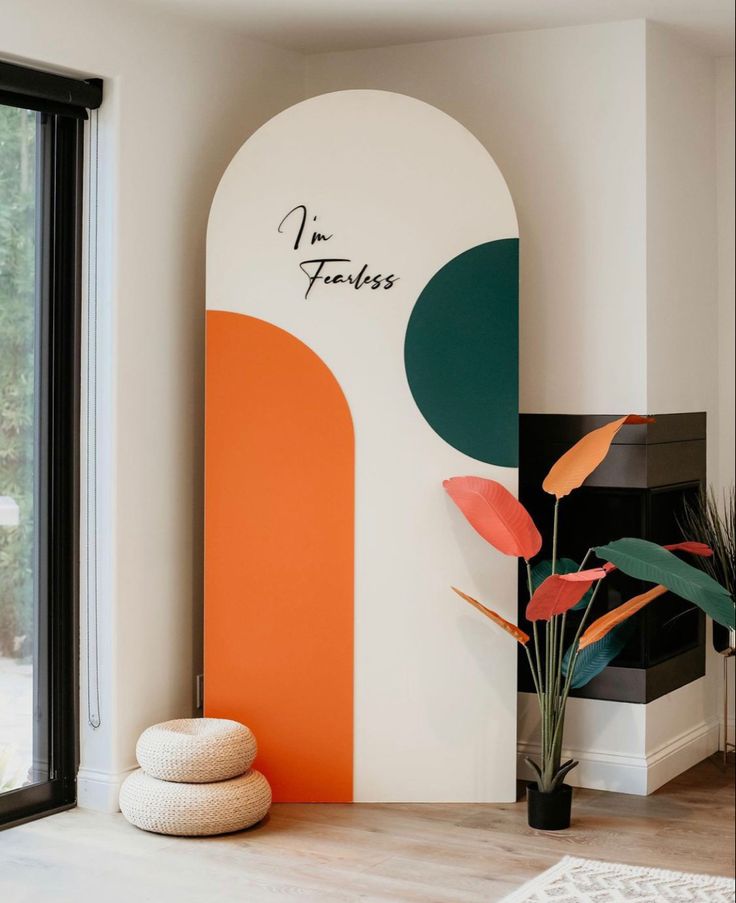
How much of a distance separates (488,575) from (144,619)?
1078 millimetres

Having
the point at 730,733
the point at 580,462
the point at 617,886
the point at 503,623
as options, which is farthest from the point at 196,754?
the point at 730,733

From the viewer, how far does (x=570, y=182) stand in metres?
4.11

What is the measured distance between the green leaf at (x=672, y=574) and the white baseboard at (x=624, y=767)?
0.78 meters

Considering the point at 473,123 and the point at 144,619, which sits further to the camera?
the point at 473,123

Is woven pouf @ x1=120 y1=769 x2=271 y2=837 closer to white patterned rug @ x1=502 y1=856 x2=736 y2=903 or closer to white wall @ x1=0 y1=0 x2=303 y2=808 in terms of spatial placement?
white wall @ x1=0 y1=0 x2=303 y2=808

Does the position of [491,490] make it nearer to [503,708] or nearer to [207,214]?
[503,708]

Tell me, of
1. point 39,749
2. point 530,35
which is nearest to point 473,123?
point 530,35

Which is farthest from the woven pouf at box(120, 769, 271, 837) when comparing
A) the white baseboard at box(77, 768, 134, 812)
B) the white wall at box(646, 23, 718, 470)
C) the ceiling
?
the ceiling

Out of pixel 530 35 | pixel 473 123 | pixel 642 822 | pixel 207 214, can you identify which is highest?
pixel 530 35

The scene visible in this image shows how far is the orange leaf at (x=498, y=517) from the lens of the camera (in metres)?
3.64

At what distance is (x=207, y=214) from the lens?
414 cm

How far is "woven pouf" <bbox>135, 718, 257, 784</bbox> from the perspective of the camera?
359 cm

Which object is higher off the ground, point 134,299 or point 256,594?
point 134,299

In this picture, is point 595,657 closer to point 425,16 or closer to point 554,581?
point 554,581
